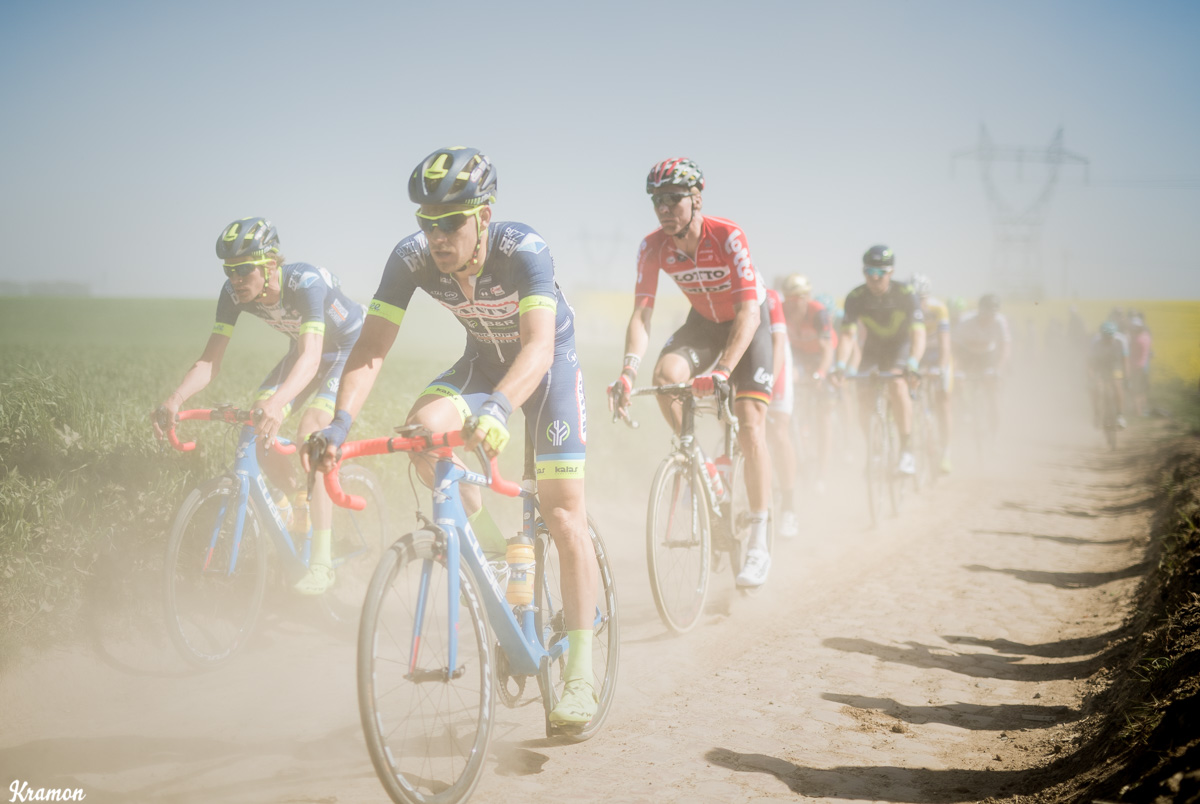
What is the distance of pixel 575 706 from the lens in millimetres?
3736

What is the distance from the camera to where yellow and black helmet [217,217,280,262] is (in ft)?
17.1

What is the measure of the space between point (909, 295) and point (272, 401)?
7617mm

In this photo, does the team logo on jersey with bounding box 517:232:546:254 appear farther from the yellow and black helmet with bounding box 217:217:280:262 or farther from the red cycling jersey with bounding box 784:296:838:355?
the red cycling jersey with bounding box 784:296:838:355

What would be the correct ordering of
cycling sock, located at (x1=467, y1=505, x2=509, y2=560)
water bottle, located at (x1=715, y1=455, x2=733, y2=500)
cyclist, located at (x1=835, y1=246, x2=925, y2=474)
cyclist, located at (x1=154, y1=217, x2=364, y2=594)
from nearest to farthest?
cycling sock, located at (x1=467, y1=505, x2=509, y2=560) < cyclist, located at (x1=154, y1=217, x2=364, y2=594) < water bottle, located at (x1=715, y1=455, x2=733, y2=500) < cyclist, located at (x1=835, y1=246, x2=925, y2=474)

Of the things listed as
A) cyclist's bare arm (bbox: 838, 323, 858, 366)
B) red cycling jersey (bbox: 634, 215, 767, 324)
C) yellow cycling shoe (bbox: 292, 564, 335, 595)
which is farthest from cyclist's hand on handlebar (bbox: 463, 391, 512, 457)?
cyclist's bare arm (bbox: 838, 323, 858, 366)

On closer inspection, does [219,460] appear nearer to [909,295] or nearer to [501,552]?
[501,552]

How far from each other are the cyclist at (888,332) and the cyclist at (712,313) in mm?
3947

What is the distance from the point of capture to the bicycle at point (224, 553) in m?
4.94

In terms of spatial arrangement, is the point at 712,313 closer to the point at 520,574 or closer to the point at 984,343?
the point at 520,574

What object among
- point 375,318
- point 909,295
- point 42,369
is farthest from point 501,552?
point 909,295

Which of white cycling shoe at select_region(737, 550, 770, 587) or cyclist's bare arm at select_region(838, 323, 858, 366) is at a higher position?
cyclist's bare arm at select_region(838, 323, 858, 366)

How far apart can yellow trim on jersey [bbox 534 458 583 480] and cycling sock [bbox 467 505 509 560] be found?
31 cm

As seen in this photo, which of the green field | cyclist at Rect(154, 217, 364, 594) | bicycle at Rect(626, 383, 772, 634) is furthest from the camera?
bicycle at Rect(626, 383, 772, 634)

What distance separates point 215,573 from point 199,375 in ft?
4.12
